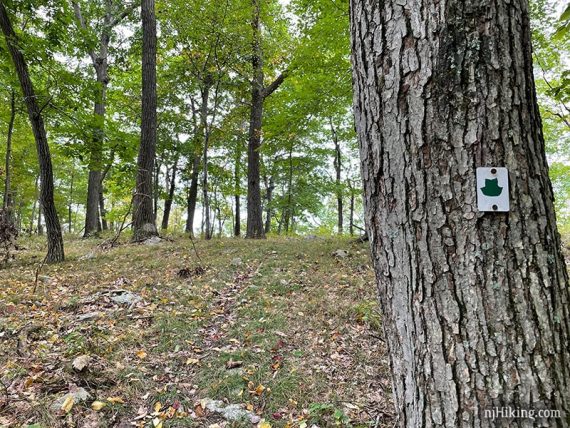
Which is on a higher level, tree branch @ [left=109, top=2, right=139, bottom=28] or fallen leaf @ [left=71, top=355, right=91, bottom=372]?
tree branch @ [left=109, top=2, right=139, bottom=28]

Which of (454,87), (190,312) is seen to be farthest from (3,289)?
(454,87)

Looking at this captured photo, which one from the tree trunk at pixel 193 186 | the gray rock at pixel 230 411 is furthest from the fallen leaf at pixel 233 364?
the tree trunk at pixel 193 186

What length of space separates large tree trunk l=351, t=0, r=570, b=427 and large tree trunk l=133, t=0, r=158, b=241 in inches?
287

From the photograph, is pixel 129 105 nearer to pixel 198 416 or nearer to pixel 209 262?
pixel 209 262

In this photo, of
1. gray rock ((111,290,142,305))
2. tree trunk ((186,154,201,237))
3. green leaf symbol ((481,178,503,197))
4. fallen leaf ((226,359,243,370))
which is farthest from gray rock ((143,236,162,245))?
green leaf symbol ((481,178,503,197))

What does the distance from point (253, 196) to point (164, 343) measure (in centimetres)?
672

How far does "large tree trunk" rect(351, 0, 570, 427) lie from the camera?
1021mm

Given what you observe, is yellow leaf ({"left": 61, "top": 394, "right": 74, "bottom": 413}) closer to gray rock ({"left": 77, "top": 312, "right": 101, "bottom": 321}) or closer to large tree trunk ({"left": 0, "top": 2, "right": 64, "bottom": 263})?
gray rock ({"left": 77, "top": 312, "right": 101, "bottom": 321})

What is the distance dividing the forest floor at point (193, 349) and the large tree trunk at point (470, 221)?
4.89ft

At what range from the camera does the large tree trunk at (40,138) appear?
19.0 feet

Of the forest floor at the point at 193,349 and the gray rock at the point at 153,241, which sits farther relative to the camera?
the gray rock at the point at 153,241

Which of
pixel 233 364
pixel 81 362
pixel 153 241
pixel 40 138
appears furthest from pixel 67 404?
pixel 153 241

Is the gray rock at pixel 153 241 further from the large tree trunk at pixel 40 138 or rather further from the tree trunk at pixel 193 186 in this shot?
the tree trunk at pixel 193 186

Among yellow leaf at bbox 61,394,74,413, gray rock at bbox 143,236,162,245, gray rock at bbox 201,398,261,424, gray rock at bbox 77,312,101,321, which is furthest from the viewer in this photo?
gray rock at bbox 143,236,162,245
